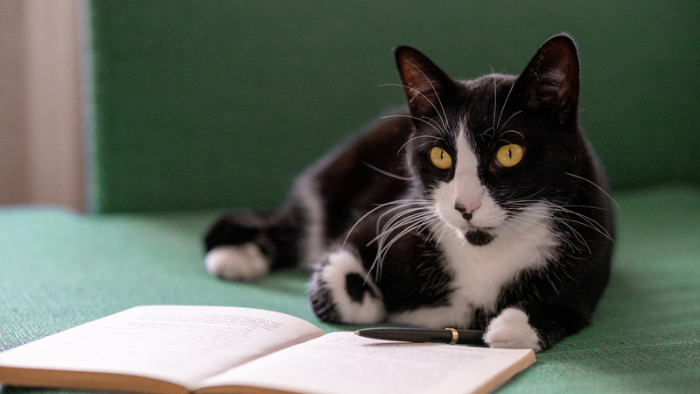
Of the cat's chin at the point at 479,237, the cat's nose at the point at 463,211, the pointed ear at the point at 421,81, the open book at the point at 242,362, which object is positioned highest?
the pointed ear at the point at 421,81

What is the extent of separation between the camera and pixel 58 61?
2723 mm

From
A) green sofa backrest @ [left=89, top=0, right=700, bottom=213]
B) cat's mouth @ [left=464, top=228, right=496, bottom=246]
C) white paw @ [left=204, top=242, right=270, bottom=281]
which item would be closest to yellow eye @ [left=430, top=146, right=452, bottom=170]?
cat's mouth @ [left=464, top=228, right=496, bottom=246]

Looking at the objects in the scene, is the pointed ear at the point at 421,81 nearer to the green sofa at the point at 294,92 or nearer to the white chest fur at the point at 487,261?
the white chest fur at the point at 487,261

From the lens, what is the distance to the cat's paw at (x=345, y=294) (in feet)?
3.95

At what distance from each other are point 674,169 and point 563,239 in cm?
160

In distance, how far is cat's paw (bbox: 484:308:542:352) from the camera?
39.7 inches

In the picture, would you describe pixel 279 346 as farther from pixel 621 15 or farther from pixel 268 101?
pixel 621 15

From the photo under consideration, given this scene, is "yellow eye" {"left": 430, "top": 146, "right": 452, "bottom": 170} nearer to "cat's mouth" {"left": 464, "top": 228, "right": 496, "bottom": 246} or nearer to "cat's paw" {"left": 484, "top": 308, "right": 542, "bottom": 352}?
"cat's mouth" {"left": 464, "top": 228, "right": 496, "bottom": 246}

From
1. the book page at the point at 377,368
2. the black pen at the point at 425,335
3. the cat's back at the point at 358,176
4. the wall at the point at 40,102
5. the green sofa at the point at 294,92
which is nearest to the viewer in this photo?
the book page at the point at 377,368

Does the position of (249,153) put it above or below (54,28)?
below

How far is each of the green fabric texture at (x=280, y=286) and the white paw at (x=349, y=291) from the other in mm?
38

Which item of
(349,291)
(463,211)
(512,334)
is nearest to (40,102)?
(349,291)

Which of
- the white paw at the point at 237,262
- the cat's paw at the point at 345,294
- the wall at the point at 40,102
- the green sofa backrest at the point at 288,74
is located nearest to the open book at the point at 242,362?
the cat's paw at the point at 345,294

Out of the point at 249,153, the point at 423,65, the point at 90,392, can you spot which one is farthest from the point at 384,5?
the point at 90,392
